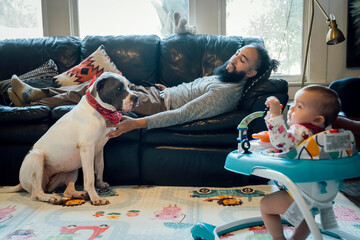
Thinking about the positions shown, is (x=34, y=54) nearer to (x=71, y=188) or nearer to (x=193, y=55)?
(x=193, y=55)

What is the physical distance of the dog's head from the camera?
2.01 meters

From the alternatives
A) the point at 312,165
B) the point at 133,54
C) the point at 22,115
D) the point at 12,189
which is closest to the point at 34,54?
the point at 133,54

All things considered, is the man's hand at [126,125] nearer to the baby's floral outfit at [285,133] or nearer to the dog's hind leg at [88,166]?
the dog's hind leg at [88,166]

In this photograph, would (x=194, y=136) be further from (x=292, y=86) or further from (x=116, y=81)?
(x=292, y=86)

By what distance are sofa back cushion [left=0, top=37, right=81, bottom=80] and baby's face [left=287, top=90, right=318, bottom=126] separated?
2423 millimetres

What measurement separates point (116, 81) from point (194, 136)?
64cm

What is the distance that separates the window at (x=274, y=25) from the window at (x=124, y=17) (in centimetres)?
76

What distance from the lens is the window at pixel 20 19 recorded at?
3920 mm

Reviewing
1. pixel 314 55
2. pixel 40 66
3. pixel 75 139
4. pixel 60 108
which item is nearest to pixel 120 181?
→ pixel 75 139

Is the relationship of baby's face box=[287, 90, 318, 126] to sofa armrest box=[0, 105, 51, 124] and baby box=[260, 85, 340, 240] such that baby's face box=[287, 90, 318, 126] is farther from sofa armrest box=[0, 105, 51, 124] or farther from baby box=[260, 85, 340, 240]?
sofa armrest box=[0, 105, 51, 124]

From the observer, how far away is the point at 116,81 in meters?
2.01

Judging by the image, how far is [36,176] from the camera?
6.71ft

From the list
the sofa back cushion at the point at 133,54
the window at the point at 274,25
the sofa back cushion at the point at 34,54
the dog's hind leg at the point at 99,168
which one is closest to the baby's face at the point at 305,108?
the dog's hind leg at the point at 99,168

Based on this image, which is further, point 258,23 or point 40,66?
point 258,23
